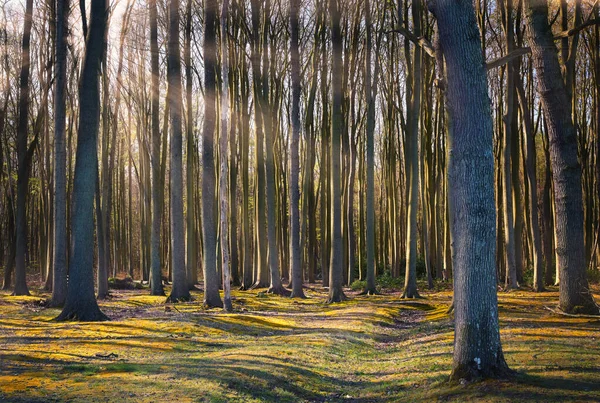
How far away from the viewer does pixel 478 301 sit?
25.5 feet

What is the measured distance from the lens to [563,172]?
13.5 metres

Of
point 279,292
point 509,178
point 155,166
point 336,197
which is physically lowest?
point 279,292

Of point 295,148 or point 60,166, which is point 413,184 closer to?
point 295,148

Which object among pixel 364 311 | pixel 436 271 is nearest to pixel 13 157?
pixel 436 271

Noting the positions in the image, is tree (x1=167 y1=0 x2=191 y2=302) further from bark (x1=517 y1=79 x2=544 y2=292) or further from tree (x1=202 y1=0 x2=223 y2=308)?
bark (x1=517 y1=79 x2=544 y2=292)

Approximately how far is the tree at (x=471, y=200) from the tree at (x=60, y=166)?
14725 mm

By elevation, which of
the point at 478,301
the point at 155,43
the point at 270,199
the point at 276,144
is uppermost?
the point at 155,43

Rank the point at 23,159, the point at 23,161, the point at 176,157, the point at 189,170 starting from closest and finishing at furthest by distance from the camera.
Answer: the point at 176,157, the point at 23,161, the point at 23,159, the point at 189,170

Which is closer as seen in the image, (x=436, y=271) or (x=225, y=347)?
(x=225, y=347)

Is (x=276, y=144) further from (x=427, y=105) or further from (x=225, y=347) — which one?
A: (x=225, y=347)

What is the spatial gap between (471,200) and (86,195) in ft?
37.6

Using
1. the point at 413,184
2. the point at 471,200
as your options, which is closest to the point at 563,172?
the point at 471,200

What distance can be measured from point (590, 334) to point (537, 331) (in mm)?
1029

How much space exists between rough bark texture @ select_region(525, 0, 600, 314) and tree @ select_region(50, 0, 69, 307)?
45.5 ft
